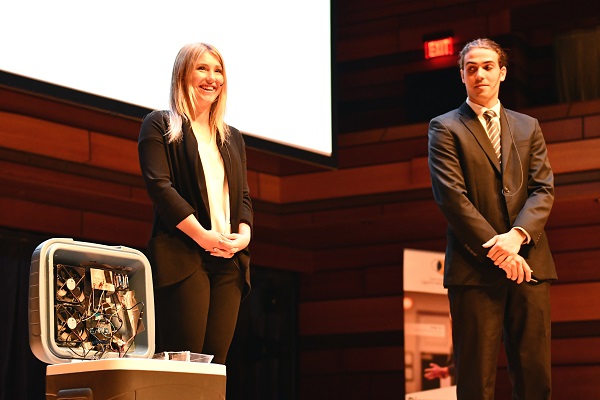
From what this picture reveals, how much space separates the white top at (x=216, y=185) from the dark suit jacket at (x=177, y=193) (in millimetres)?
15

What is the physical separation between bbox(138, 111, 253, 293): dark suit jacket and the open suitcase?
17 cm

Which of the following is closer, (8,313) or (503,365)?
(8,313)

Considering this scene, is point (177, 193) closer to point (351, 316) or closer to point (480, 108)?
point (480, 108)

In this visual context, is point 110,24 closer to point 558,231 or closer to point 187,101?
point 187,101

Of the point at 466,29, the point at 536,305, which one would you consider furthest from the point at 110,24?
the point at 466,29

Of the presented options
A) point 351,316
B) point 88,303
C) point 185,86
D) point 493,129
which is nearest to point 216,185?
point 185,86

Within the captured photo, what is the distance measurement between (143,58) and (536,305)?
2.15 m

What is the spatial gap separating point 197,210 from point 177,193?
0.09 meters

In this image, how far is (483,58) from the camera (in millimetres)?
2861

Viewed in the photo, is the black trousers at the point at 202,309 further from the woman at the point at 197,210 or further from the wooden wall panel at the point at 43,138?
the wooden wall panel at the point at 43,138

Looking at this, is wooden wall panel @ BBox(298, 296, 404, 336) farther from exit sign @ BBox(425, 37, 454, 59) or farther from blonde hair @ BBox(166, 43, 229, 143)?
blonde hair @ BBox(166, 43, 229, 143)

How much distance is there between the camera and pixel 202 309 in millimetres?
2338

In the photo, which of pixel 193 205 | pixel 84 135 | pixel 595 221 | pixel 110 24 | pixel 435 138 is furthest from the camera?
pixel 595 221

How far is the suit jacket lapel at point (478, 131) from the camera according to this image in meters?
2.78
